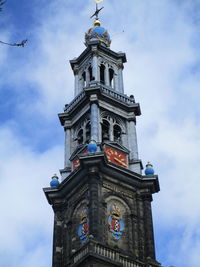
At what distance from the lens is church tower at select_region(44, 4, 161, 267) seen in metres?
41.2

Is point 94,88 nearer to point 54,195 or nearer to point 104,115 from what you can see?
point 104,115

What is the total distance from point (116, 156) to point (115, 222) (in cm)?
642

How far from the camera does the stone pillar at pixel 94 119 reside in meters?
48.0

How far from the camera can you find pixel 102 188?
44469 millimetres

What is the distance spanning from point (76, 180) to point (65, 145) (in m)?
6.31

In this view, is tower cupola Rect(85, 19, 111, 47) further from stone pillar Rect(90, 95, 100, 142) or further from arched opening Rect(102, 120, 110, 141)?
arched opening Rect(102, 120, 110, 141)

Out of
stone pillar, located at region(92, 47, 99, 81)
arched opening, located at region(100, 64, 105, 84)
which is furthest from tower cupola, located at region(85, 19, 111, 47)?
arched opening, located at region(100, 64, 105, 84)

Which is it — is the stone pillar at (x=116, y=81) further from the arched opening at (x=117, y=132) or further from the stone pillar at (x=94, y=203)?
the stone pillar at (x=94, y=203)

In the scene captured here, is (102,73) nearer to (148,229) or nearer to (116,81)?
(116,81)

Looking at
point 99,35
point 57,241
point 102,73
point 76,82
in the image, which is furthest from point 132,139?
point 99,35

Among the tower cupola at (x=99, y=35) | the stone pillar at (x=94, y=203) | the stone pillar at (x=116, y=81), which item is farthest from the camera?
the tower cupola at (x=99, y=35)

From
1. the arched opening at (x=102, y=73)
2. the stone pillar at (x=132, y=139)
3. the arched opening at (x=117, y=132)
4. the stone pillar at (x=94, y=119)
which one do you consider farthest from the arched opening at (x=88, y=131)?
the arched opening at (x=102, y=73)

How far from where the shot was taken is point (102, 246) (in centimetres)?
3900

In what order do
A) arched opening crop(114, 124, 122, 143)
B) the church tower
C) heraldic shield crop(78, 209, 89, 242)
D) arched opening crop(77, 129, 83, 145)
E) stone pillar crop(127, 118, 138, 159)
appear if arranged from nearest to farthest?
the church tower, heraldic shield crop(78, 209, 89, 242), stone pillar crop(127, 118, 138, 159), arched opening crop(77, 129, 83, 145), arched opening crop(114, 124, 122, 143)
